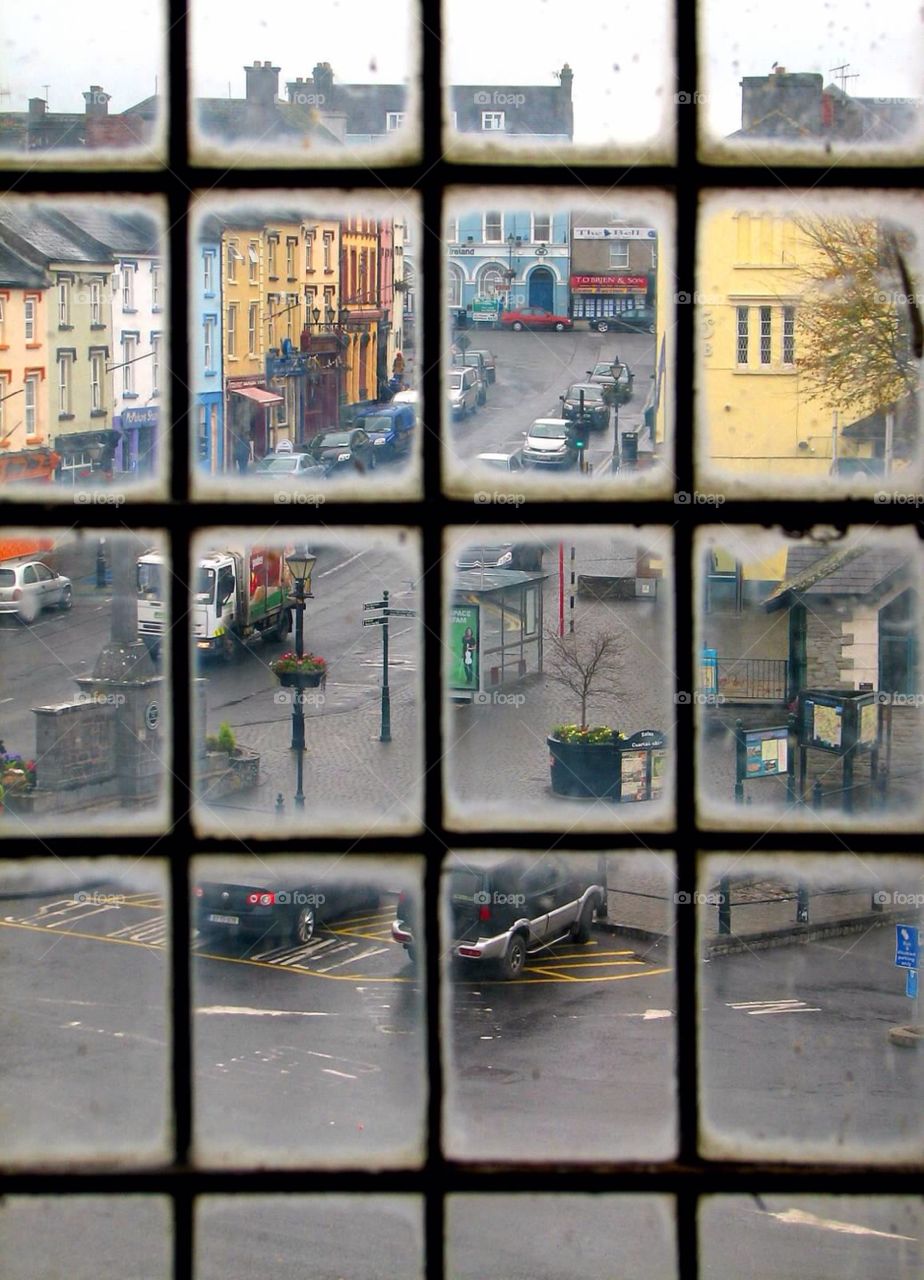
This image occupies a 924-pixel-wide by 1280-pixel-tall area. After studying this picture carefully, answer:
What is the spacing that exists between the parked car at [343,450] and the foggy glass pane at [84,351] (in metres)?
0.13

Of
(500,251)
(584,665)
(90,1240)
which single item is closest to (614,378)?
(500,251)

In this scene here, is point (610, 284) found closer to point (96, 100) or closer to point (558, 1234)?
point (96, 100)

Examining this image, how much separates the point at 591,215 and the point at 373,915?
0.62 m

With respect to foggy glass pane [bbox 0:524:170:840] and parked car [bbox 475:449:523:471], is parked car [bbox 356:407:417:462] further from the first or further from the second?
foggy glass pane [bbox 0:524:170:840]

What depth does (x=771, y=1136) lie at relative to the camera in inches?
41.0

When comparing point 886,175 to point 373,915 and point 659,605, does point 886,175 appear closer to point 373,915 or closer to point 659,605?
point 659,605

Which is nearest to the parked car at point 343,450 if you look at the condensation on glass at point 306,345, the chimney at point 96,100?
the condensation on glass at point 306,345

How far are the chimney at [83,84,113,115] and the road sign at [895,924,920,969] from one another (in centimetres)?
95

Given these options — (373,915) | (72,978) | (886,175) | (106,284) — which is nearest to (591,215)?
(886,175)

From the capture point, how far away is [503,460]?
1022mm

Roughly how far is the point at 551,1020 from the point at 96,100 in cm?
86

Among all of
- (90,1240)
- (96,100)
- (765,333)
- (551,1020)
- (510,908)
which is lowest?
(90,1240)

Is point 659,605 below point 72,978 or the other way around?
the other way around

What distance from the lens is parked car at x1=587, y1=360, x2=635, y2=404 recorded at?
1.02m
